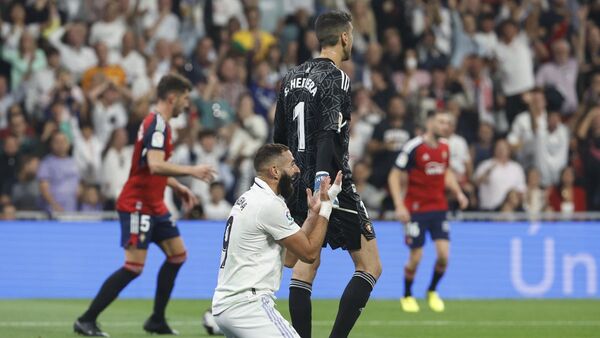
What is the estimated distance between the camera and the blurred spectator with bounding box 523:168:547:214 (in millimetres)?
20141

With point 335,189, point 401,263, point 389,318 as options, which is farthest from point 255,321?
point 401,263

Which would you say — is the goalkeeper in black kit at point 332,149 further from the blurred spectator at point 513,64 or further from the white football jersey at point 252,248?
the blurred spectator at point 513,64

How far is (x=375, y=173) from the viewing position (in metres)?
19.5

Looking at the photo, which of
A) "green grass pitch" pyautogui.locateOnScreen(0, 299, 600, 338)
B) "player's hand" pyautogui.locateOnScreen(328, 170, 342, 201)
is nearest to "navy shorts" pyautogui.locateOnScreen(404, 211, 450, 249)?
"green grass pitch" pyautogui.locateOnScreen(0, 299, 600, 338)

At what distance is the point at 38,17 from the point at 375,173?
6.28 meters

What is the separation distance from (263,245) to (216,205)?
10722 millimetres

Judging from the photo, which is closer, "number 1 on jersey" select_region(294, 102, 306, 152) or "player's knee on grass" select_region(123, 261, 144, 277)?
"number 1 on jersey" select_region(294, 102, 306, 152)

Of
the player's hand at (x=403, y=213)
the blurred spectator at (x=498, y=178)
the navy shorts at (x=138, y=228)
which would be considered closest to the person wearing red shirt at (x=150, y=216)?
the navy shorts at (x=138, y=228)

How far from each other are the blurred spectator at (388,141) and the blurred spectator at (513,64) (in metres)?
3.19

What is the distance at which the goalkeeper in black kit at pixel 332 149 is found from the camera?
8.82 metres

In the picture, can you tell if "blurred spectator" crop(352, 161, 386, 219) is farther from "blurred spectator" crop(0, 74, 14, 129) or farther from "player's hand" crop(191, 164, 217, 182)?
"player's hand" crop(191, 164, 217, 182)

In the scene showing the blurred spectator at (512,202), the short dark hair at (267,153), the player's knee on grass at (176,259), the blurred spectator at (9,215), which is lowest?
the blurred spectator at (9,215)

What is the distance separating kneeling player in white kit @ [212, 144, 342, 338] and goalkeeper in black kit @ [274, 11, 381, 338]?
568 mm

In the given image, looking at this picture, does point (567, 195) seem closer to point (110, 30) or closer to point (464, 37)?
point (464, 37)
